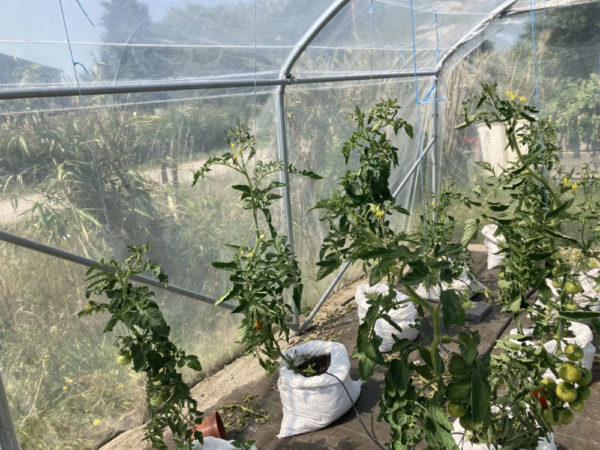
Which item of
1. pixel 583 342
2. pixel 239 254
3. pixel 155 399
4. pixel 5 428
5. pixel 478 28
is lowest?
pixel 583 342

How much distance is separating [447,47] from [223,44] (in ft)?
9.57

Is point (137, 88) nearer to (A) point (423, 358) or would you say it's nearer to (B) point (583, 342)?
(A) point (423, 358)

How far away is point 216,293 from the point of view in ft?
10.4

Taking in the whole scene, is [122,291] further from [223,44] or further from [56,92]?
[223,44]

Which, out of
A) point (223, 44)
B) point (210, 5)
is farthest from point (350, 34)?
point (210, 5)

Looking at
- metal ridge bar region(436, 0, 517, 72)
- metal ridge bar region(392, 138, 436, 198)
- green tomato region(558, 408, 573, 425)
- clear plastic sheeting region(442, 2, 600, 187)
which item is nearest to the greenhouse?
green tomato region(558, 408, 573, 425)

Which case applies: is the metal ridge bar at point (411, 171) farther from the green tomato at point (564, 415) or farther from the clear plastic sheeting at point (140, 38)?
the green tomato at point (564, 415)

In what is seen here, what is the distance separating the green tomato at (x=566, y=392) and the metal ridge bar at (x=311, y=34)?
2.29 m

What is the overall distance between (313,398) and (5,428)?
134 centimetres

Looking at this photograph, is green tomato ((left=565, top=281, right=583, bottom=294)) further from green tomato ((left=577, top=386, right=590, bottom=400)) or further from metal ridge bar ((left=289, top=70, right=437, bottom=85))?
metal ridge bar ((left=289, top=70, right=437, bottom=85))

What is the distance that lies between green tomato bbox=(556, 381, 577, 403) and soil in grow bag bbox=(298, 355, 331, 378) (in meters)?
1.31

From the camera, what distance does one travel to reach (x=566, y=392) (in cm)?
147

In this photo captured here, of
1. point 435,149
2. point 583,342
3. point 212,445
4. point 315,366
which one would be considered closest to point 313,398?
point 315,366

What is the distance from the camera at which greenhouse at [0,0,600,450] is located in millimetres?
1582
